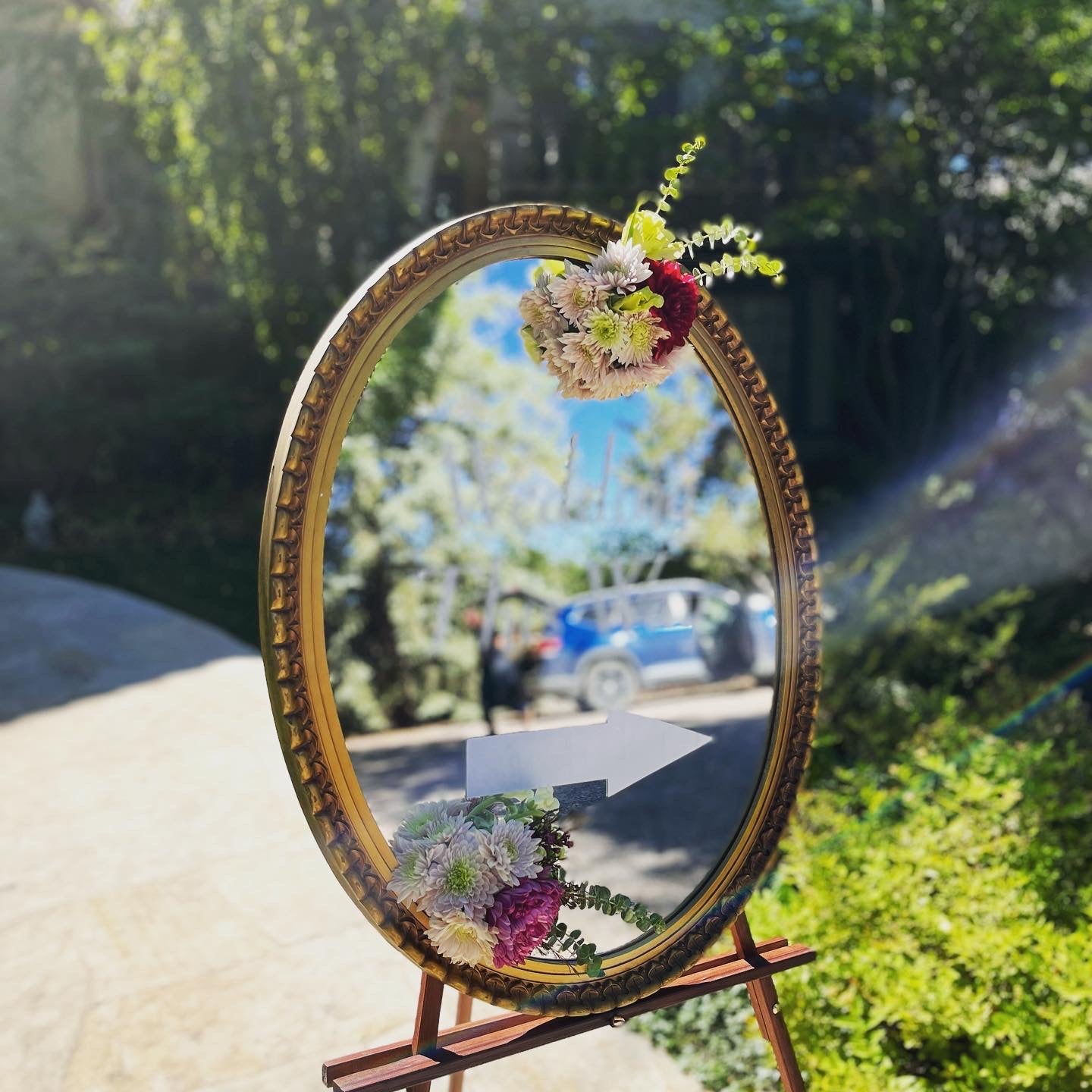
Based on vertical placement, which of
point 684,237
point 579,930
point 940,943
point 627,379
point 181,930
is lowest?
point 181,930

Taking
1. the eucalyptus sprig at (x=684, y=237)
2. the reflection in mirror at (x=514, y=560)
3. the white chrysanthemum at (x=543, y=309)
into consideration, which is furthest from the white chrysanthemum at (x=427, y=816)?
the reflection in mirror at (x=514, y=560)

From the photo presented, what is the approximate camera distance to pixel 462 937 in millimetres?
1445

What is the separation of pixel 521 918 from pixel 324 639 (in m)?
0.47

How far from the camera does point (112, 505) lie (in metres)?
10.6

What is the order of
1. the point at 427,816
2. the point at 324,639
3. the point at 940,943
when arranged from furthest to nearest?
1. the point at 940,943
2. the point at 427,816
3. the point at 324,639

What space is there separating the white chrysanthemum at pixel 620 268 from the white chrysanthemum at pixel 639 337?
0.05 metres

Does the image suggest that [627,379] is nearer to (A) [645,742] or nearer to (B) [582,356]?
(B) [582,356]

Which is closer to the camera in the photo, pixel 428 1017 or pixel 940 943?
pixel 428 1017

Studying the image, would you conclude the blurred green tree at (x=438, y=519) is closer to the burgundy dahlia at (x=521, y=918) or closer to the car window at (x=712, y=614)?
the car window at (x=712, y=614)

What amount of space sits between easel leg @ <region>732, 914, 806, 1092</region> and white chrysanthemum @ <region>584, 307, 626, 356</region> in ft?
3.21

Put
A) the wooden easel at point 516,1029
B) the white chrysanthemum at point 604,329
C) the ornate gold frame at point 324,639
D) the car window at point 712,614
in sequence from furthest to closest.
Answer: the car window at point 712,614
the white chrysanthemum at point 604,329
the wooden easel at point 516,1029
the ornate gold frame at point 324,639

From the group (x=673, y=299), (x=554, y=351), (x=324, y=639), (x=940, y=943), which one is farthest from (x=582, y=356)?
(x=940, y=943)

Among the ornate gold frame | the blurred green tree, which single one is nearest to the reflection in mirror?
the blurred green tree

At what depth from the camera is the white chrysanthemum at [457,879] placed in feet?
4.71
